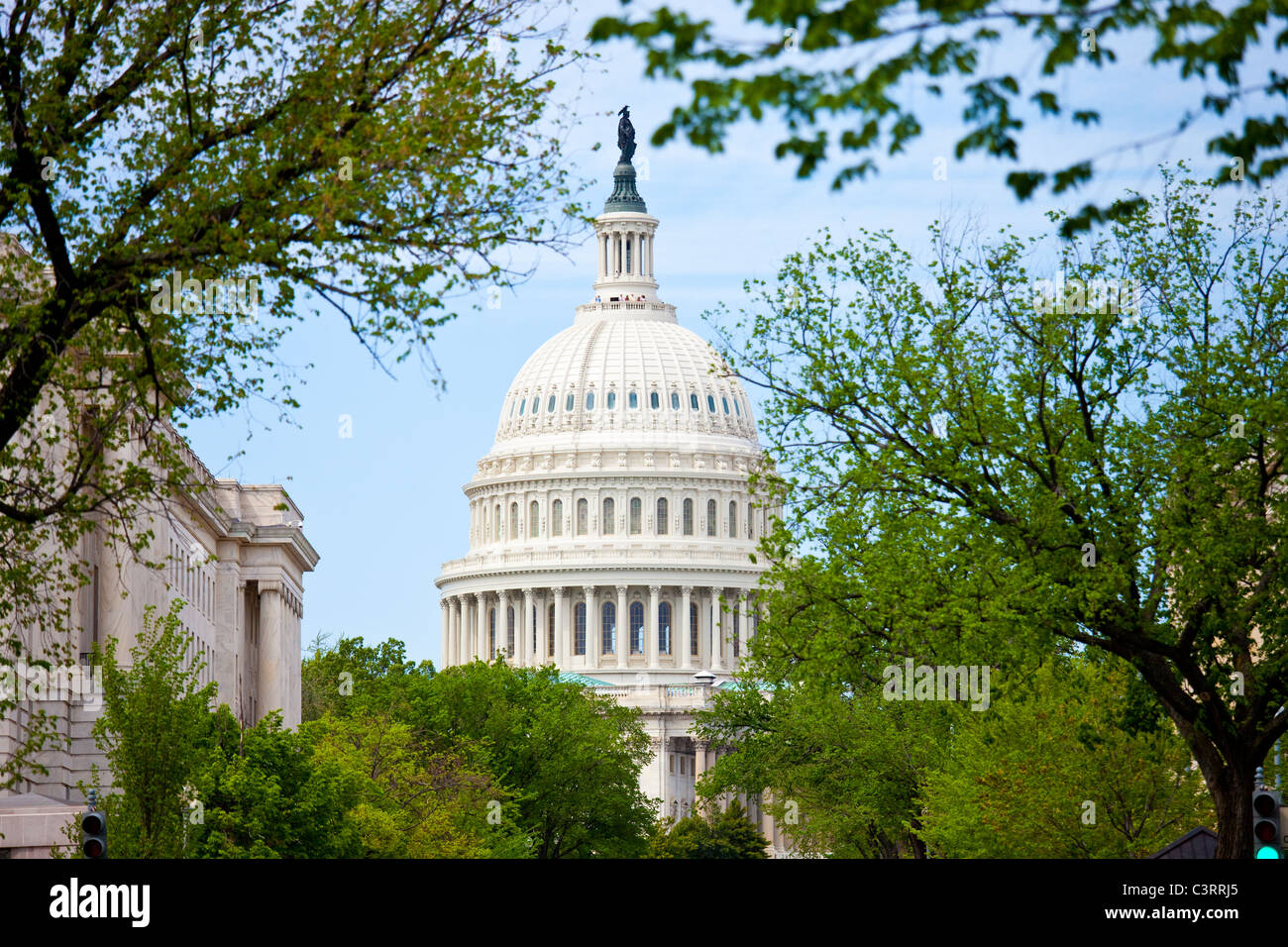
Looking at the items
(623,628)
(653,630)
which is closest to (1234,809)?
(653,630)

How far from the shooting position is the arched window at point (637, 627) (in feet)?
640

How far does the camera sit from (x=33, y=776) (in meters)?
51.8

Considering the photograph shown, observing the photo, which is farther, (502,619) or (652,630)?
(502,619)

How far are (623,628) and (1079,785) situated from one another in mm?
148376

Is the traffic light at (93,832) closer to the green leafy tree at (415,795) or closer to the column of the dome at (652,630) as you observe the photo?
the green leafy tree at (415,795)

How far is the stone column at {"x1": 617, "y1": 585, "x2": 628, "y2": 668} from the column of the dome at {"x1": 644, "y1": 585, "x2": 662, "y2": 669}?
138 centimetres

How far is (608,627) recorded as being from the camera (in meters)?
196

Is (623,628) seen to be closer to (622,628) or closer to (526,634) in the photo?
(622,628)

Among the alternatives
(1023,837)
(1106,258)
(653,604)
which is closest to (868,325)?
(1106,258)

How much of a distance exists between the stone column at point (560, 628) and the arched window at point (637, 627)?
19.1 feet

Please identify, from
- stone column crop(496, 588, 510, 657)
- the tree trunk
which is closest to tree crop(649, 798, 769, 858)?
stone column crop(496, 588, 510, 657)

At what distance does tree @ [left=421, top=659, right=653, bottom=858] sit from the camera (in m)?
90.3

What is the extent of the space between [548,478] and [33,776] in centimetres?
14709
